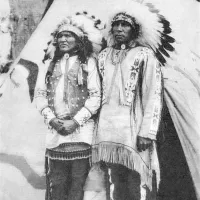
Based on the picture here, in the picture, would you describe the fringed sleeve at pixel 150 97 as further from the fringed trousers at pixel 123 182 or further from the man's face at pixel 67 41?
the man's face at pixel 67 41

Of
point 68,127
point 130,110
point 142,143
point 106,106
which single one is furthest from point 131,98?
point 68,127

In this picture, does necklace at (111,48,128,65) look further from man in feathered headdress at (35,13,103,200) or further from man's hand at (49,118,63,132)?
man's hand at (49,118,63,132)

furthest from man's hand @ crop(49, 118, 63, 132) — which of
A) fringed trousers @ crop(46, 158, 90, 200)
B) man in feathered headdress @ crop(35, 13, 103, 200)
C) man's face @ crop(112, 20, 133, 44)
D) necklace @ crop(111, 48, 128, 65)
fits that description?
man's face @ crop(112, 20, 133, 44)

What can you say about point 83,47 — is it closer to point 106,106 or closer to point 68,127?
point 106,106

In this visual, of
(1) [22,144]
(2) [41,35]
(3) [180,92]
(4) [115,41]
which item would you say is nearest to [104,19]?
(4) [115,41]

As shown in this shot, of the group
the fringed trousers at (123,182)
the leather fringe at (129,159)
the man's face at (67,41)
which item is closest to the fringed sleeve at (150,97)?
the leather fringe at (129,159)

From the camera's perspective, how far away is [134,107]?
479 cm

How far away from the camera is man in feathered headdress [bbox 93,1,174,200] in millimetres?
4691

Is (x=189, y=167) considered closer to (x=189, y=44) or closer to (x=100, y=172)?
(x=100, y=172)

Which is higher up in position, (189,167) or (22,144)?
(22,144)

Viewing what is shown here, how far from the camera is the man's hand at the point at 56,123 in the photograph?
4945 mm

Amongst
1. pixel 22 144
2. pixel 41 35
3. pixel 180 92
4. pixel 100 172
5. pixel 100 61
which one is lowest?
pixel 100 172

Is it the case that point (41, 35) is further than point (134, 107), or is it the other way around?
point (41, 35)

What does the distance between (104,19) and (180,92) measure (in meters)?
1.03
